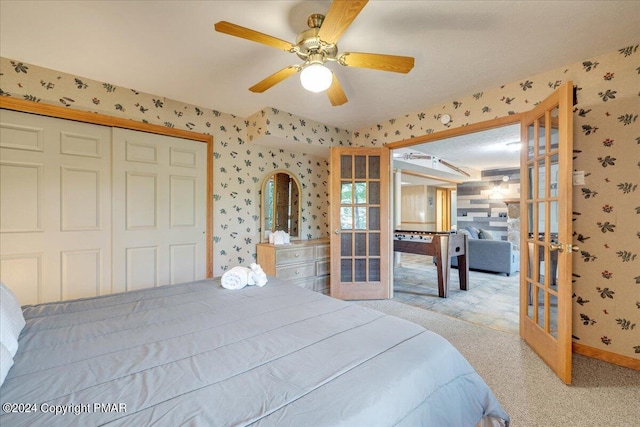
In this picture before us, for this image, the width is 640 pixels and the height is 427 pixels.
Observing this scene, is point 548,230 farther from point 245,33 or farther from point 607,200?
point 245,33

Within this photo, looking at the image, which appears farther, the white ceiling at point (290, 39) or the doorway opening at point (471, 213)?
the doorway opening at point (471, 213)

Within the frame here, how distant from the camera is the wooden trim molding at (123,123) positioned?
2.29m

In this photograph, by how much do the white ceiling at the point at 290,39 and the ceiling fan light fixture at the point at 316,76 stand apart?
37 cm

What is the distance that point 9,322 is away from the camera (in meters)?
1.03

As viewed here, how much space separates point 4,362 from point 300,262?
2840 mm

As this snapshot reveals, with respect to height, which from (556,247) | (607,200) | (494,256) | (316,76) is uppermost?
(316,76)

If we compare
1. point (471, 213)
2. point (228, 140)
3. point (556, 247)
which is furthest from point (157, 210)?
point (471, 213)

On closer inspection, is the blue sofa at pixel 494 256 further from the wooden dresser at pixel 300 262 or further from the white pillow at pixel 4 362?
the white pillow at pixel 4 362

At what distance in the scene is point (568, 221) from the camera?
1.82m

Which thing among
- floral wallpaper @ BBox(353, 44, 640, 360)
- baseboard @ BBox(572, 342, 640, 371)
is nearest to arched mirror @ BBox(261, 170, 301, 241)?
floral wallpaper @ BBox(353, 44, 640, 360)

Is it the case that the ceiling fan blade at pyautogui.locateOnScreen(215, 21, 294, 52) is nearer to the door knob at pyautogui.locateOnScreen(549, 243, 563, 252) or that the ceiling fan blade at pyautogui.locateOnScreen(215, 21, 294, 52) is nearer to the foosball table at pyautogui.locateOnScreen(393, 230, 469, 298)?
the door knob at pyautogui.locateOnScreen(549, 243, 563, 252)

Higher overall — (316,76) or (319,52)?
(319,52)

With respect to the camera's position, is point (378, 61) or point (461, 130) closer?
point (378, 61)

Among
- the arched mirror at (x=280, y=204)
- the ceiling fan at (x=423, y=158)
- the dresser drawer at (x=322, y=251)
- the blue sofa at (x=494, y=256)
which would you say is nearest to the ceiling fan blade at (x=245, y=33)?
the arched mirror at (x=280, y=204)
